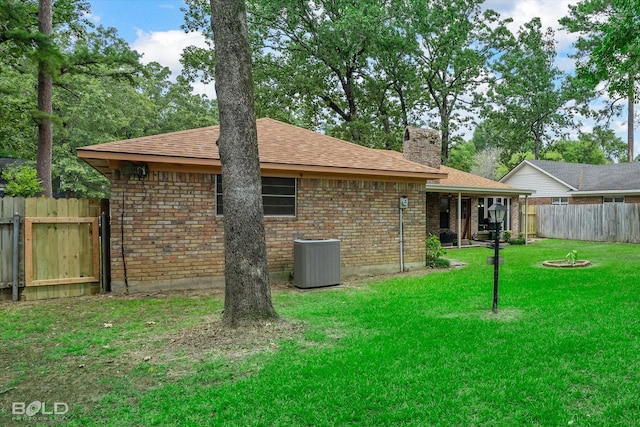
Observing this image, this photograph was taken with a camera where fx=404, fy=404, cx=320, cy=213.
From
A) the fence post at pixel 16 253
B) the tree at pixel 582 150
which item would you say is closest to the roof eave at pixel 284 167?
the fence post at pixel 16 253

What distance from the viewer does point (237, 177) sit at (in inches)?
191

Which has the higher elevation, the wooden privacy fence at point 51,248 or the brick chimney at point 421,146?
the brick chimney at point 421,146

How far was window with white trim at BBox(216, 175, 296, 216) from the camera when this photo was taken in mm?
8695

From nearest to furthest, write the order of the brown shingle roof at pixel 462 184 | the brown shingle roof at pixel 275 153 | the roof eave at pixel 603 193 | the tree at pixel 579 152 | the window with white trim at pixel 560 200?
the brown shingle roof at pixel 275 153 < the brown shingle roof at pixel 462 184 < the roof eave at pixel 603 193 < the window with white trim at pixel 560 200 < the tree at pixel 579 152

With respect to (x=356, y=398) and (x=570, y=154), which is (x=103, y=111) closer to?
(x=356, y=398)

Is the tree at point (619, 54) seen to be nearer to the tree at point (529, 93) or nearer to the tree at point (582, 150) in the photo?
the tree at point (529, 93)

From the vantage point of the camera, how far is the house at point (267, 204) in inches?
296

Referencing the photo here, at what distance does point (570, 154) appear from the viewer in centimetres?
4125

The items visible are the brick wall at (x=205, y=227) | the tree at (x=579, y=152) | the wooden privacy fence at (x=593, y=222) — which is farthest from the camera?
the tree at (x=579, y=152)

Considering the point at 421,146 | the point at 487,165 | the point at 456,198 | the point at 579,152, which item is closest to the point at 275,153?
the point at 421,146

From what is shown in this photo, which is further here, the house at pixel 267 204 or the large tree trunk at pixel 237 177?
the house at pixel 267 204

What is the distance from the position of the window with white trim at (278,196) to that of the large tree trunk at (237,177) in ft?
12.2

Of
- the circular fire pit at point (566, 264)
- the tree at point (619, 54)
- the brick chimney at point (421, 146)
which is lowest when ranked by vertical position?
the circular fire pit at point (566, 264)

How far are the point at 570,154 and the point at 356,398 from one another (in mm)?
46303
